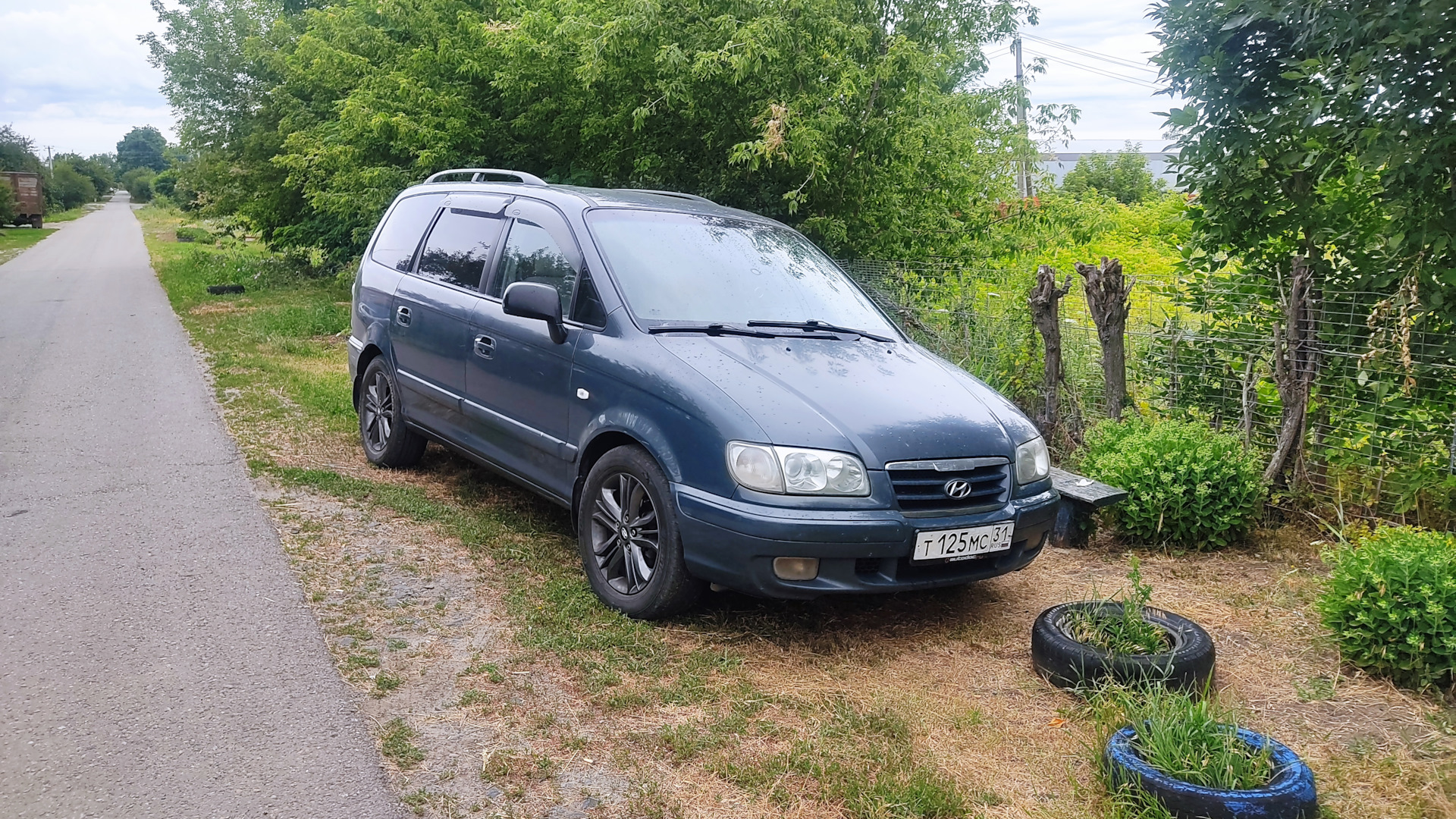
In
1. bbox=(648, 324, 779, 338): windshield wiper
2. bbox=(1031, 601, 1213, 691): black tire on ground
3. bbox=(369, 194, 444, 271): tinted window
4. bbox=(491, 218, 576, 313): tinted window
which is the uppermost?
bbox=(369, 194, 444, 271): tinted window

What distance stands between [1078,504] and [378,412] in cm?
451

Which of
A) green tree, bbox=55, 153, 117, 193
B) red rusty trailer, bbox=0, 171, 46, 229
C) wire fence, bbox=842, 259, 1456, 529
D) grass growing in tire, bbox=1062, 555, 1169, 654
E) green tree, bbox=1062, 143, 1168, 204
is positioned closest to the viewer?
grass growing in tire, bbox=1062, 555, 1169, 654

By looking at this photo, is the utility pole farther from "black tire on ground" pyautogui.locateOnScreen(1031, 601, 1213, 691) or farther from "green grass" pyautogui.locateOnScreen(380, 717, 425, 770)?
"green grass" pyautogui.locateOnScreen(380, 717, 425, 770)

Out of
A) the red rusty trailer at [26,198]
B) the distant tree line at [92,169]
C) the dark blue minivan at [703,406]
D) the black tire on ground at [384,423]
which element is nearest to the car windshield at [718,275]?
the dark blue minivan at [703,406]

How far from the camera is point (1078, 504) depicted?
5.81 m

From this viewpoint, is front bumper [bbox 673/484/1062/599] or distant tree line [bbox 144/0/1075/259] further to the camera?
distant tree line [bbox 144/0/1075/259]

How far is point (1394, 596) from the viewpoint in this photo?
405 centimetres

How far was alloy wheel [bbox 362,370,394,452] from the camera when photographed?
726cm

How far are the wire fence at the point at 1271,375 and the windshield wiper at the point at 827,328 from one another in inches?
83.7

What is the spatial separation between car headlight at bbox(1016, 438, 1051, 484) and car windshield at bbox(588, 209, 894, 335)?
1072mm

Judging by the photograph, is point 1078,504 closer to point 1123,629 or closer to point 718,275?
point 1123,629

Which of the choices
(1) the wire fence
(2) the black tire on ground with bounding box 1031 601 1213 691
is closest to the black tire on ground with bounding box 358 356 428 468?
(1) the wire fence

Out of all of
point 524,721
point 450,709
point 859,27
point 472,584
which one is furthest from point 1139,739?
point 859,27

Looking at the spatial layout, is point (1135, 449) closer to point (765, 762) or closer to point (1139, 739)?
point (1139, 739)
